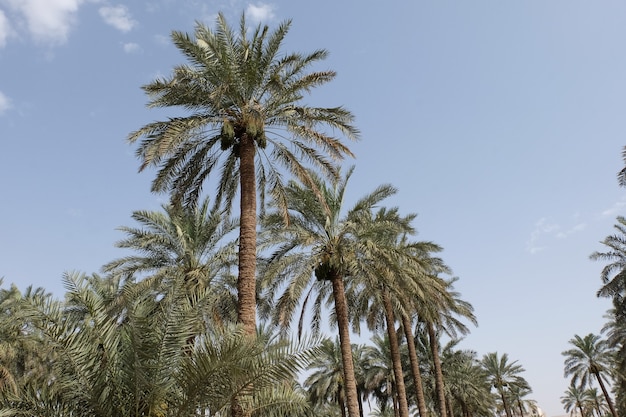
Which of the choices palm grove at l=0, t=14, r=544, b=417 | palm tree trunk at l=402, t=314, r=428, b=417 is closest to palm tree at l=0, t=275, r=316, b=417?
palm grove at l=0, t=14, r=544, b=417

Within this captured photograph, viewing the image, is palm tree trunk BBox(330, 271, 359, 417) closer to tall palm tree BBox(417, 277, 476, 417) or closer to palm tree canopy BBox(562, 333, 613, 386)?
tall palm tree BBox(417, 277, 476, 417)

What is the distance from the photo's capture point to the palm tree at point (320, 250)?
17.2 metres

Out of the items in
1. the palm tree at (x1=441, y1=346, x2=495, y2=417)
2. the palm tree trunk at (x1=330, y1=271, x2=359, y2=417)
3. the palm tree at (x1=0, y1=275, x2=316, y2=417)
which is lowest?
the palm tree at (x1=0, y1=275, x2=316, y2=417)

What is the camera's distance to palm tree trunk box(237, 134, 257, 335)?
11.4m

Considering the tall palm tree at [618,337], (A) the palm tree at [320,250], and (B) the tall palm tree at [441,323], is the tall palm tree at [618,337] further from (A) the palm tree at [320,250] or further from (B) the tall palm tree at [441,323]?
(A) the palm tree at [320,250]

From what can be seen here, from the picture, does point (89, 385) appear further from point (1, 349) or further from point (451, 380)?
point (451, 380)

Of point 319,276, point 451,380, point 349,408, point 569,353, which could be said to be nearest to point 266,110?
point 319,276

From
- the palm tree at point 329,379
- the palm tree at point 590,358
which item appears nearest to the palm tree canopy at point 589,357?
the palm tree at point 590,358

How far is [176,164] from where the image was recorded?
14.5 metres

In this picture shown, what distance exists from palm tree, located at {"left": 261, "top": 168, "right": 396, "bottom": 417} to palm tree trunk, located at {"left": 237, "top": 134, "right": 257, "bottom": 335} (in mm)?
4241

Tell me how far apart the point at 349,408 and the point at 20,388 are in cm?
1081

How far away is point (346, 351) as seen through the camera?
1730cm

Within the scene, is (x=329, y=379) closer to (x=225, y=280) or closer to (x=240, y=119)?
(x=225, y=280)

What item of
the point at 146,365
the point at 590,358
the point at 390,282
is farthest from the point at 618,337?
the point at 146,365
